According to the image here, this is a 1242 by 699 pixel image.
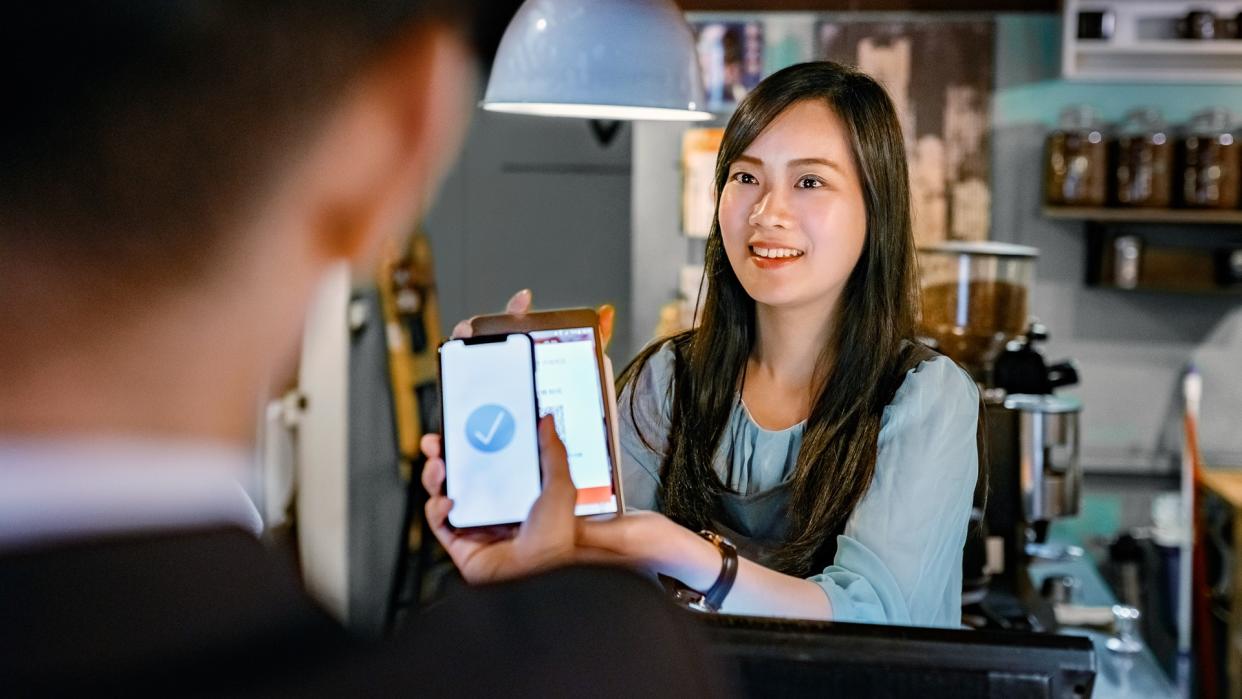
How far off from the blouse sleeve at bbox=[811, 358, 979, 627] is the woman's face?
17cm

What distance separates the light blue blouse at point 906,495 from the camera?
4.17 feet

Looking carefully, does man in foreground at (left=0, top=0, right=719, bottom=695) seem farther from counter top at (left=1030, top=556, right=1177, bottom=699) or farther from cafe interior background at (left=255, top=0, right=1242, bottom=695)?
cafe interior background at (left=255, top=0, right=1242, bottom=695)

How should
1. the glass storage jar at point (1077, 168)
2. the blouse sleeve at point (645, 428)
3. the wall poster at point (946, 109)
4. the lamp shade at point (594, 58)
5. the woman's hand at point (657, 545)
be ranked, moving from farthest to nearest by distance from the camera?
the wall poster at point (946, 109)
the glass storage jar at point (1077, 168)
the lamp shade at point (594, 58)
the blouse sleeve at point (645, 428)
the woman's hand at point (657, 545)

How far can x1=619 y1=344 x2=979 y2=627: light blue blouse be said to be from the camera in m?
1.27

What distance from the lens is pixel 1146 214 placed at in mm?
3898

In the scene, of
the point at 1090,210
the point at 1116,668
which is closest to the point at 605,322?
the point at 1116,668

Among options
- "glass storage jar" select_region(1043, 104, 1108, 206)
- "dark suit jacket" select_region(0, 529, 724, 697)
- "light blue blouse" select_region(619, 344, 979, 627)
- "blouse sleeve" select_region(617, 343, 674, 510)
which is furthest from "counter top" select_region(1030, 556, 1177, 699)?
"dark suit jacket" select_region(0, 529, 724, 697)

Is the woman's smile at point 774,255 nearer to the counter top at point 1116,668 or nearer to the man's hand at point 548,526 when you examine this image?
the man's hand at point 548,526

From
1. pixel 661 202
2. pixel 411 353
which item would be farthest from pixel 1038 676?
pixel 411 353

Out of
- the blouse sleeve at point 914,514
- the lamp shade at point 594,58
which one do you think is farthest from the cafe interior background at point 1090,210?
the blouse sleeve at point 914,514

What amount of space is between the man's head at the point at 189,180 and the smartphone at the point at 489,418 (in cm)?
82

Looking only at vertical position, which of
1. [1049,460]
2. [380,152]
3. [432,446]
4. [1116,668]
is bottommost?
[1116,668]

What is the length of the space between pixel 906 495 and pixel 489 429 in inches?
18.6

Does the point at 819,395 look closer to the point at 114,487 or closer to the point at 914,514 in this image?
the point at 914,514
